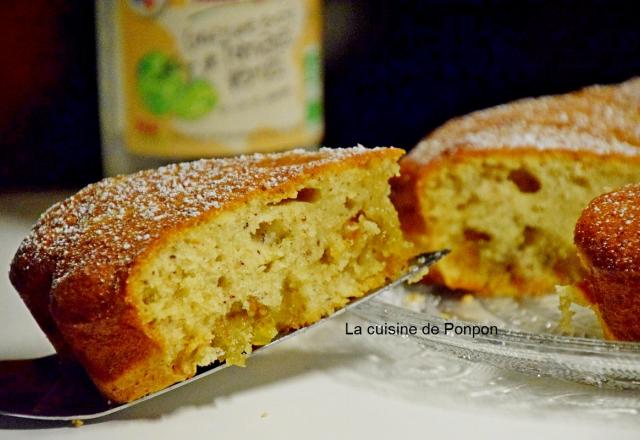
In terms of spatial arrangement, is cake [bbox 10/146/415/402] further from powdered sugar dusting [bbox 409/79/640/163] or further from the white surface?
powdered sugar dusting [bbox 409/79/640/163]

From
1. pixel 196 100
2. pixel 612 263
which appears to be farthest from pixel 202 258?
pixel 196 100

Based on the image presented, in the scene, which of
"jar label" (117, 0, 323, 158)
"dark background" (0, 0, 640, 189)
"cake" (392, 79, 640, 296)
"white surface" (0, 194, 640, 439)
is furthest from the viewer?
"dark background" (0, 0, 640, 189)

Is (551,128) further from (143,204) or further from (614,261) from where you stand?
(143,204)

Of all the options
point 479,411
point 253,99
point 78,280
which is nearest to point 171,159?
point 253,99

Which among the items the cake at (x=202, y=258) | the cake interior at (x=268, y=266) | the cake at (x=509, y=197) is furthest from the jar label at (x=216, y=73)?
the cake interior at (x=268, y=266)

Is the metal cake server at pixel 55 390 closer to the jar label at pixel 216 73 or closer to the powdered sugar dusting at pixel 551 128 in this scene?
the powdered sugar dusting at pixel 551 128

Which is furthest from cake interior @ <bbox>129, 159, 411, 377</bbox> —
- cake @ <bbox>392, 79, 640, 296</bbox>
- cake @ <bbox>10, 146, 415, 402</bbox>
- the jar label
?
the jar label
